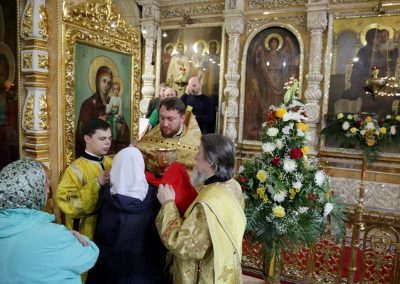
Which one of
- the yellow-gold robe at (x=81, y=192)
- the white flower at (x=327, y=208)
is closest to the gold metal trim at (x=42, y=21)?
the yellow-gold robe at (x=81, y=192)

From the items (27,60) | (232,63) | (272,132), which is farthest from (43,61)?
(232,63)

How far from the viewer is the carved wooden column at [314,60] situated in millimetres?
6020

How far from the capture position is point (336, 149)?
6199mm

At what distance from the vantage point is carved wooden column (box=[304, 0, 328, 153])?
6.02 metres

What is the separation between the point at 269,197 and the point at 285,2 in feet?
16.1

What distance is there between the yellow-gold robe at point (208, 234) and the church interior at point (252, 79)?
0.93 meters

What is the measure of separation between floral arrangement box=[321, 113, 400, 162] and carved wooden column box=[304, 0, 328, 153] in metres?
0.36

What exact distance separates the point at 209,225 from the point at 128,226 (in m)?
0.47

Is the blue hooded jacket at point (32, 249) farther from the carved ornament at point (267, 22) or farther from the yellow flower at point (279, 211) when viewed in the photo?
the carved ornament at point (267, 22)

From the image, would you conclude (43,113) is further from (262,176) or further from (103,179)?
(262,176)

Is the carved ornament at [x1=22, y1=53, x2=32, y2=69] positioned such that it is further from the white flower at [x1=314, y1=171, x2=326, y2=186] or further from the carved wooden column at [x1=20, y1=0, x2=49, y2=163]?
the white flower at [x1=314, y1=171, x2=326, y2=186]

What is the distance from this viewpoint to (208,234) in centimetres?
173

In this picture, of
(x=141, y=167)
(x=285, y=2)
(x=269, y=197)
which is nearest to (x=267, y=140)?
(x=269, y=197)

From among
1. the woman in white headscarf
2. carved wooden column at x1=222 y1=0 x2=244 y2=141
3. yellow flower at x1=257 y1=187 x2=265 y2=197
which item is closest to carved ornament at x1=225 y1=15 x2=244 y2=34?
carved wooden column at x1=222 y1=0 x2=244 y2=141
